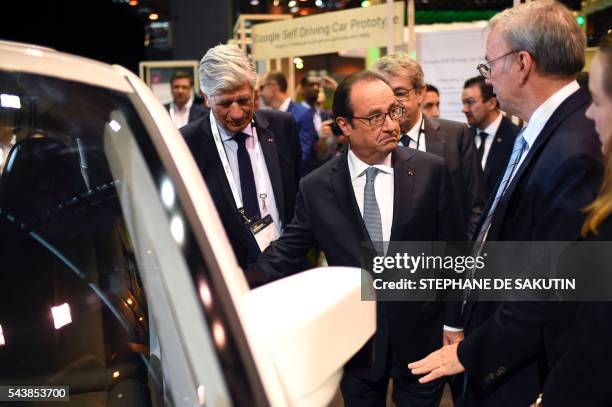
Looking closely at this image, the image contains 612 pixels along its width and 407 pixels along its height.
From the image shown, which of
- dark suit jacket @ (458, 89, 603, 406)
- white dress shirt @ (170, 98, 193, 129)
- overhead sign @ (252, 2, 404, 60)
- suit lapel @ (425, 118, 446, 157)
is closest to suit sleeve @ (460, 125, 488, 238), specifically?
suit lapel @ (425, 118, 446, 157)

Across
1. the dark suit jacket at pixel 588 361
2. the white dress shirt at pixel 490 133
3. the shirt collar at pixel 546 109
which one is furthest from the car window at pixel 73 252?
the white dress shirt at pixel 490 133

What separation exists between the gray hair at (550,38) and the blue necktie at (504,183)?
0.72 feet

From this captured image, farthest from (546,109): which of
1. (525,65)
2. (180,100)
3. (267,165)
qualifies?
(180,100)

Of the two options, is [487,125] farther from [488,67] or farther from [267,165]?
[488,67]

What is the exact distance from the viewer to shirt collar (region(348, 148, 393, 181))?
7.30ft

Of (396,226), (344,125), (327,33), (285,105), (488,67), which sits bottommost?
(396,226)

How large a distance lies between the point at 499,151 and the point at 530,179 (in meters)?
2.98

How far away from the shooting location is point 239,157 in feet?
8.77

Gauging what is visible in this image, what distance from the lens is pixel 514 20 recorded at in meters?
1.75

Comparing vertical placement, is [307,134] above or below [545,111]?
below

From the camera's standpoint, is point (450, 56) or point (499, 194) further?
point (450, 56)

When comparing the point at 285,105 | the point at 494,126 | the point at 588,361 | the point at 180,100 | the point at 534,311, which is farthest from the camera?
the point at 180,100

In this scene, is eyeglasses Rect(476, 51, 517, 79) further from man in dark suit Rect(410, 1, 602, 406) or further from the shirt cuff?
the shirt cuff

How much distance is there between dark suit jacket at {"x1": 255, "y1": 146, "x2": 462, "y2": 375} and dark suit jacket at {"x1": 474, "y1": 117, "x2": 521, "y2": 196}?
214 cm
